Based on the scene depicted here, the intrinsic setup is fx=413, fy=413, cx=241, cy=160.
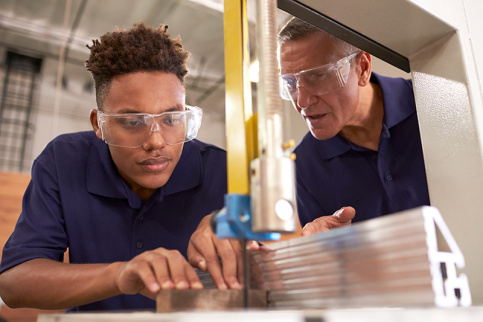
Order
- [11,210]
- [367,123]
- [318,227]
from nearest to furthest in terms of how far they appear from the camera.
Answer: [318,227]
[367,123]
[11,210]

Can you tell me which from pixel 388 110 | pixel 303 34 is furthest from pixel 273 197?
pixel 388 110

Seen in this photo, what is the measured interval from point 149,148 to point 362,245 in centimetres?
78

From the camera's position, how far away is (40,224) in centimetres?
115

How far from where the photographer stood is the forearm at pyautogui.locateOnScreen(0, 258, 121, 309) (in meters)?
0.90

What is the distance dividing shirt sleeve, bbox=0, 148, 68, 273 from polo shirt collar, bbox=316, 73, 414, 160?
0.99 meters

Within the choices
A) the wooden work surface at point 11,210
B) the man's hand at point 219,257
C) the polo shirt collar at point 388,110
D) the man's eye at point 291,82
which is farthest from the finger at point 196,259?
the wooden work surface at point 11,210

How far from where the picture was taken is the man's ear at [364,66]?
147 cm

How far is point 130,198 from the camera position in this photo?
130 cm

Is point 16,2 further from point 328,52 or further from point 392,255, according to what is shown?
point 392,255

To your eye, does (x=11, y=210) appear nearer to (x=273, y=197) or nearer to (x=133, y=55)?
(x=133, y=55)

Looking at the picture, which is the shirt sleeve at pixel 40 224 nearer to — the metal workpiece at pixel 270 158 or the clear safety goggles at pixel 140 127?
the clear safety goggles at pixel 140 127

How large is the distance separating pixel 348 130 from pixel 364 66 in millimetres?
256

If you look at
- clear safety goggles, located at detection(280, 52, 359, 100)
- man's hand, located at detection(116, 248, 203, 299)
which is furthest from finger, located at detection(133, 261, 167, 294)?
clear safety goggles, located at detection(280, 52, 359, 100)

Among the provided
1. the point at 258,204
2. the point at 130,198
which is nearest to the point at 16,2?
the point at 130,198
